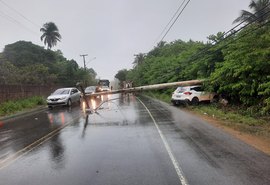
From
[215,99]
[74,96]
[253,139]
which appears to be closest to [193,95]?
[215,99]

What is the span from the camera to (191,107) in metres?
24.0

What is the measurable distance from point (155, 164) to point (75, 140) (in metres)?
4.61

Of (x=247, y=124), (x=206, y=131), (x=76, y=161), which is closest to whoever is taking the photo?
(x=76, y=161)

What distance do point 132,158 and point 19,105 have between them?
72.6 feet

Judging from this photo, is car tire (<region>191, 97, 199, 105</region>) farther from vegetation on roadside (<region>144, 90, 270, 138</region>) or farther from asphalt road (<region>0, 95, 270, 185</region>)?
asphalt road (<region>0, 95, 270, 185</region>)

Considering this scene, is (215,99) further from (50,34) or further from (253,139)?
(50,34)

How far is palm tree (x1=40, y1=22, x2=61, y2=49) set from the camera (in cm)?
7704

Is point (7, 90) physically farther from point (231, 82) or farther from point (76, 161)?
point (76, 161)

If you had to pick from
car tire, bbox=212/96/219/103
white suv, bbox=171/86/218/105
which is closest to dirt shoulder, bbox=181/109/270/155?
white suv, bbox=171/86/218/105

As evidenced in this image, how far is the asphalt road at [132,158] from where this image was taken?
6.89 meters

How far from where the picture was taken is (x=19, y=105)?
93.0 ft

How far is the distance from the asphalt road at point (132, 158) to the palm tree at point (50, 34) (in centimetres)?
6745

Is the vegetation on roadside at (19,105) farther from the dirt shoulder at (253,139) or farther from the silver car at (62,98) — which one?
the dirt shoulder at (253,139)

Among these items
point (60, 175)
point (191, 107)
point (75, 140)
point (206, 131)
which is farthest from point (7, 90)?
point (60, 175)
